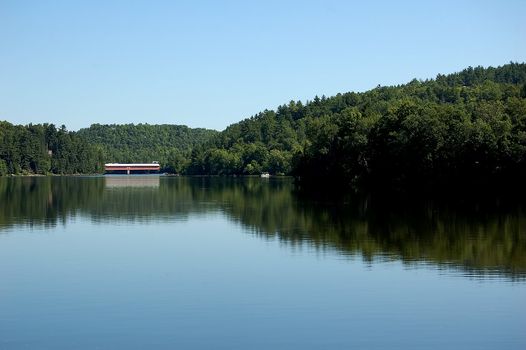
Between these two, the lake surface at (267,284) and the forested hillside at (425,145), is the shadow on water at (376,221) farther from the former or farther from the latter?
the forested hillside at (425,145)

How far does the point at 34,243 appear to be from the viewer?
124 ft

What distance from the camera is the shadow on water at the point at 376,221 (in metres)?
32.2

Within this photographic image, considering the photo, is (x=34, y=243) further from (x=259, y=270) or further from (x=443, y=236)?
(x=443, y=236)

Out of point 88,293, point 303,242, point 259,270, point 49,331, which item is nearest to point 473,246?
point 303,242

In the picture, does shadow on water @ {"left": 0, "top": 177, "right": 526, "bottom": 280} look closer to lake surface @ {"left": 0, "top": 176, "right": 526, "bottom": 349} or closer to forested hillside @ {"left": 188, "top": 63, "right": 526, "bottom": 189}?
lake surface @ {"left": 0, "top": 176, "right": 526, "bottom": 349}

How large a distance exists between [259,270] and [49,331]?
11271 millimetres

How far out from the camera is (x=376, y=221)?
48.4m

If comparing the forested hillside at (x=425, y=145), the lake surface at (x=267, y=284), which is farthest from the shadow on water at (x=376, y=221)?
the forested hillside at (x=425, y=145)

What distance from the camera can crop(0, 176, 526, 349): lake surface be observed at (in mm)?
19016

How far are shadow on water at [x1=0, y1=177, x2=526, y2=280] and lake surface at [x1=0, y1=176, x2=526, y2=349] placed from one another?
0.18 metres

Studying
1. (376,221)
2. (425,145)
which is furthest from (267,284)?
(425,145)

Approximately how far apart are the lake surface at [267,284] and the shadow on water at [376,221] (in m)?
0.18

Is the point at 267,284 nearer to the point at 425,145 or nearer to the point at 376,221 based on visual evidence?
the point at 376,221

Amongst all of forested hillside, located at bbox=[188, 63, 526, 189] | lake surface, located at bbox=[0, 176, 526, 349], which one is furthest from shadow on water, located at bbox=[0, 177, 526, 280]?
forested hillside, located at bbox=[188, 63, 526, 189]
